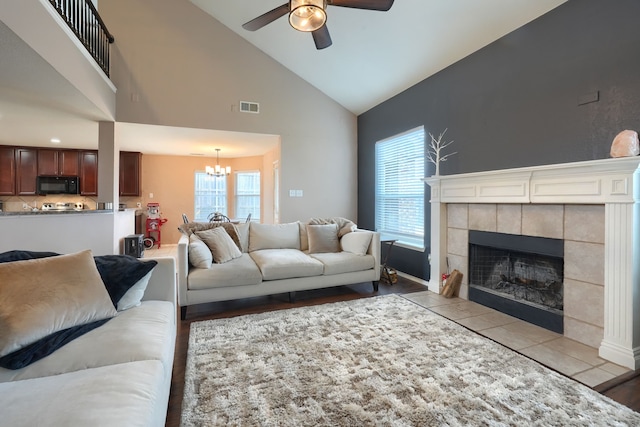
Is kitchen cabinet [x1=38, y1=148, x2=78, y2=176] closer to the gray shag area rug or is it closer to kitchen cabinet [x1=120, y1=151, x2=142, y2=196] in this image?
kitchen cabinet [x1=120, y1=151, x2=142, y2=196]

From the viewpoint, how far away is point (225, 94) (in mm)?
5074

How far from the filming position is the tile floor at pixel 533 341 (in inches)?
82.0

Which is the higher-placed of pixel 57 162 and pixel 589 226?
pixel 57 162

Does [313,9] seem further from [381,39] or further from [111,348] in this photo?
[111,348]

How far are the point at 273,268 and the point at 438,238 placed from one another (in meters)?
2.11

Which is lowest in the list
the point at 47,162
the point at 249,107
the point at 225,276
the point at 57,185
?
the point at 225,276

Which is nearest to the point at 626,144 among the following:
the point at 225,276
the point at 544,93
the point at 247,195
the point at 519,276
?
the point at 544,93

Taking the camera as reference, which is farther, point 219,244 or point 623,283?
point 219,244

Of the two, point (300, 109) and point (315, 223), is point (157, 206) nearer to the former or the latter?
point (300, 109)

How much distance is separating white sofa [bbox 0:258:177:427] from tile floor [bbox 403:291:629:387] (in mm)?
2512

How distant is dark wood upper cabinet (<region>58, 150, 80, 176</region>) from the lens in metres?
6.78

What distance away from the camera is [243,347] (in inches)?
92.7

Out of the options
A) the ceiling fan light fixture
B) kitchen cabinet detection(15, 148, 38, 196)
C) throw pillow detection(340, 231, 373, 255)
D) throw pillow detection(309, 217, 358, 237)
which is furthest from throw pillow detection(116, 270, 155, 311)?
kitchen cabinet detection(15, 148, 38, 196)

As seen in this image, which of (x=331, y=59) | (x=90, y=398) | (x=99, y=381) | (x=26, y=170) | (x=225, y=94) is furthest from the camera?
(x=26, y=170)
